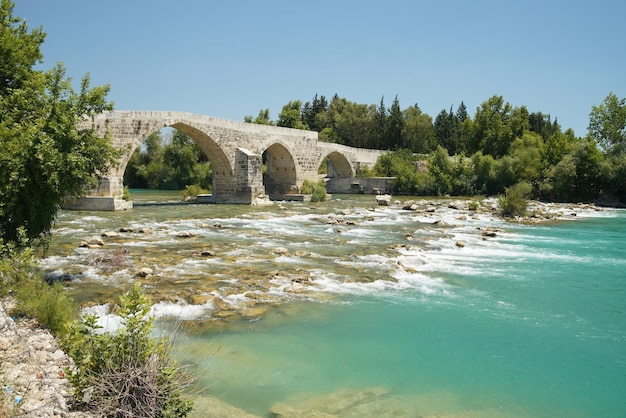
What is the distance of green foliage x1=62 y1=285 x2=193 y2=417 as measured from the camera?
3131 millimetres

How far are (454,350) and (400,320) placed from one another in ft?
3.30

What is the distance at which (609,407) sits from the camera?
14.6 ft

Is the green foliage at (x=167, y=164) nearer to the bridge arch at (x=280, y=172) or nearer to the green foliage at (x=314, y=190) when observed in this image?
the bridge arch at (x=280, y=172)

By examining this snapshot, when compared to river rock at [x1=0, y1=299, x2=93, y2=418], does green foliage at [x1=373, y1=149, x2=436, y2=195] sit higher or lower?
higher

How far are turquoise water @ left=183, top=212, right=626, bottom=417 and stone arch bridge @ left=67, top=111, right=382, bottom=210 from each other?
A: 8.73m

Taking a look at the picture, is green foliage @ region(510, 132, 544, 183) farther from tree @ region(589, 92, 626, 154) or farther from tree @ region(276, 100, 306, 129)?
tree @ region(276, 100, 306, 129)

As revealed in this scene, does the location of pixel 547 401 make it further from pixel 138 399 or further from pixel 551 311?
pixel 138 399

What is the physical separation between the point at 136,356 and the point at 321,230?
11.7 meters

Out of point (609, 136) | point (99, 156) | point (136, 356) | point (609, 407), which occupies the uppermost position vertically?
point (609, 136)

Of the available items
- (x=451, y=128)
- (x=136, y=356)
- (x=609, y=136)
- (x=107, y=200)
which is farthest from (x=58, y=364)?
(x=451, y=128)

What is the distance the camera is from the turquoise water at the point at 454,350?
448cm

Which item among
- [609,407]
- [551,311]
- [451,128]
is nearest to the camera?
[609,407]

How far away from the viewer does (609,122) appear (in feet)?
113

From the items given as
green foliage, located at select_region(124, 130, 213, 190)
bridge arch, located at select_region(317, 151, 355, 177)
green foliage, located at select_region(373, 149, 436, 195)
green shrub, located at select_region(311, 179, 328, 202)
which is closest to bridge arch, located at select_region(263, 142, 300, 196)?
green shrub, located at select_region(311, 179, 328, 202)
